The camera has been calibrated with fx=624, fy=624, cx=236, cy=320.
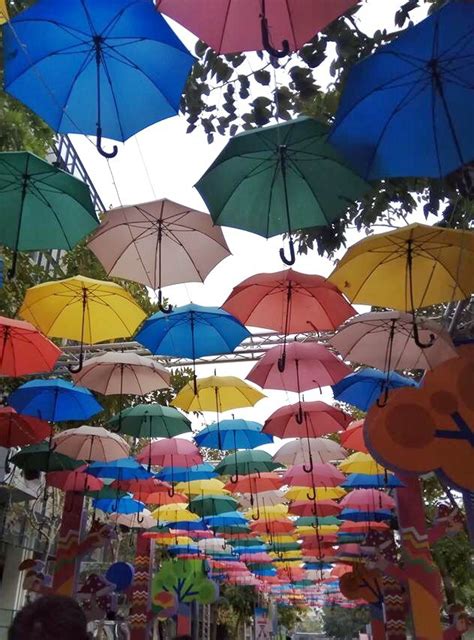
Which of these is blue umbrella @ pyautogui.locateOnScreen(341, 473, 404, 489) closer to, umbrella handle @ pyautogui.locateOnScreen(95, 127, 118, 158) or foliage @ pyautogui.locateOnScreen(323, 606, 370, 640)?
umbrella handle @ pyautogui.locateOnScreen(95, 127, 118, 158)

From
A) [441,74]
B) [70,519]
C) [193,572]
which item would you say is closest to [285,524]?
[193,572]

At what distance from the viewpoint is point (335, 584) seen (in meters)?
26.6

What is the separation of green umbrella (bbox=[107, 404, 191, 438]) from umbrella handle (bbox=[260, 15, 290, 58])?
17.8ft

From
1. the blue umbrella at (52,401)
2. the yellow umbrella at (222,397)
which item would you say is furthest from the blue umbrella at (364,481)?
the blue umbrella at (52,401)

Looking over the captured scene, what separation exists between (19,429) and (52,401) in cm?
62

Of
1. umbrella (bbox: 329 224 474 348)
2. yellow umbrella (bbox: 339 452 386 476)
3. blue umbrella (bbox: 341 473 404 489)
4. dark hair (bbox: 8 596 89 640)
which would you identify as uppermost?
yellow umbrella (bbox: 339 452 386 476)

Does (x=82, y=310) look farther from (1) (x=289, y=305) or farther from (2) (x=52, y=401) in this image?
(2) (x=52, y=401)

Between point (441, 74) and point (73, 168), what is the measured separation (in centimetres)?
1350

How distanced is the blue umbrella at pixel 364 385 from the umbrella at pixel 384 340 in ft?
1.60

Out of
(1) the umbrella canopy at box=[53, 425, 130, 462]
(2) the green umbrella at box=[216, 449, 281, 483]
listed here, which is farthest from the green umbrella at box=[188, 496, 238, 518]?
(1) the umbrella canopy at box=[53, 425, 130, 462]

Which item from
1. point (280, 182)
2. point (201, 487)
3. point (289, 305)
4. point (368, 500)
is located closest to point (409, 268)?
point (280, 182)

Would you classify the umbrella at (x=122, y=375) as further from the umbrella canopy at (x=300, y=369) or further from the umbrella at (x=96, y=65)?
the umbrella at (x=96, y=65)

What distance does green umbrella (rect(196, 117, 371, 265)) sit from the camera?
3.43 m

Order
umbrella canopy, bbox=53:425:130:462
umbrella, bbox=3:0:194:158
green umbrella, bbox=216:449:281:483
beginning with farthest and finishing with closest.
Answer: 1. green umbrella, bbox=216:449:281:483
2. umbrella canopy, bbox=53:425:130:462
3. umbrella, bbox=3:0:194:158
